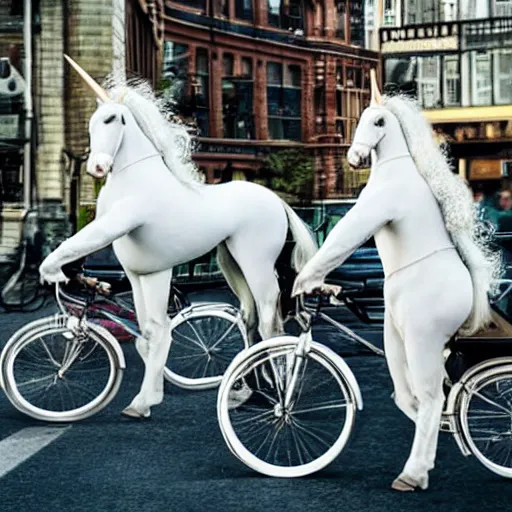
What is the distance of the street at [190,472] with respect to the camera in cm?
442

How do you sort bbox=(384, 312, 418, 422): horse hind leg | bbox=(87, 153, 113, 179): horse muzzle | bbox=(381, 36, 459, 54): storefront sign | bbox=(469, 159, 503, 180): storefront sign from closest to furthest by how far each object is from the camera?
bbox=(384, 312, 418, 422): horse hind leg → bbox=(87, 153, 113, 179): horse muzzle → bbox=(469, 159, 503, 180): storefront sign → bbox=(381, 36, 459, 54): storefront sign

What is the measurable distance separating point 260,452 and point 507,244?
226cm

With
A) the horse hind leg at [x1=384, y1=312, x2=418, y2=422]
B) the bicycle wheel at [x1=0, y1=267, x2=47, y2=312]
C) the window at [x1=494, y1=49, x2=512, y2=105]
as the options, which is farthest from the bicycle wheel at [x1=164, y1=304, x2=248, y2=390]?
the window at [x1=494, y1=49, x2=512, y2=105]

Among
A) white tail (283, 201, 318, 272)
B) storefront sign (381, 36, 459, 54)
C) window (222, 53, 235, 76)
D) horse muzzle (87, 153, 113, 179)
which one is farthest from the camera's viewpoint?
window (222, 53, 235, 76)

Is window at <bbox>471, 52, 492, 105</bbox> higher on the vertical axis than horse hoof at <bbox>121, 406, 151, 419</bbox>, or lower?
higher

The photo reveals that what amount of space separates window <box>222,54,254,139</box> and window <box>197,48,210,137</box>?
0.29 ft

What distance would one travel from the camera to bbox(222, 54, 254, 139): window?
6559 mm

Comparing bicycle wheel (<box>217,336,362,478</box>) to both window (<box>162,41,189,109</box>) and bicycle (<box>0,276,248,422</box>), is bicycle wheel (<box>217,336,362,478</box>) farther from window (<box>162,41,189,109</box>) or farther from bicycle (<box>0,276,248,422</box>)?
window (<box>162,41,189,109</box>)

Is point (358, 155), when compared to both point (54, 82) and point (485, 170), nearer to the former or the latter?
point (485, 170)

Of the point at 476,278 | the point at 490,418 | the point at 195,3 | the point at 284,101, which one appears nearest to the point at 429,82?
the point at 284,101

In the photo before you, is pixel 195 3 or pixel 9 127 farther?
pixel 9 127

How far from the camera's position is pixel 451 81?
21.1 feet

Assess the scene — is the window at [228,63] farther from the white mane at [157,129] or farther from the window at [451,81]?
the window at [451,81]

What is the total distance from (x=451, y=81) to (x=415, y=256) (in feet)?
6.92
